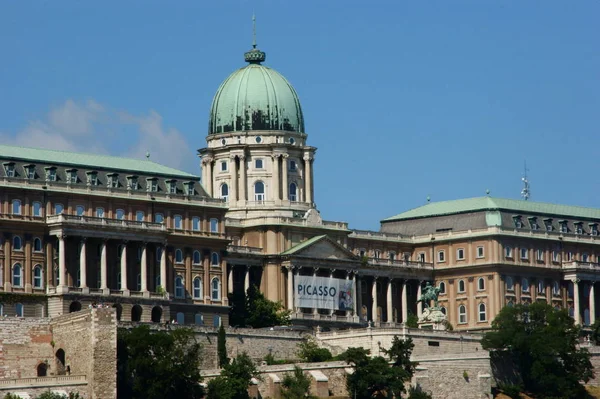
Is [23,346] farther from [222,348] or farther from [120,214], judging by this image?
[120,214]

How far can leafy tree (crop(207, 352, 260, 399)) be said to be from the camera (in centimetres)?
17038

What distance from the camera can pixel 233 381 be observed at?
563 feet

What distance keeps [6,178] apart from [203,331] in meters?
22.8

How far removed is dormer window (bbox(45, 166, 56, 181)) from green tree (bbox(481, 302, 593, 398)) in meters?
42.4

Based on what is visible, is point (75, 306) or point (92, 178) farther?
point (92, 178)

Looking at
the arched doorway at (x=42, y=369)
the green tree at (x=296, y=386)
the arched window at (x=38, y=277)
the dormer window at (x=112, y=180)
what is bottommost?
the green tree at (x=296, y=386)

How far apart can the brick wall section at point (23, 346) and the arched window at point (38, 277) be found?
1095cm

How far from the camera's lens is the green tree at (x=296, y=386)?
576 feet

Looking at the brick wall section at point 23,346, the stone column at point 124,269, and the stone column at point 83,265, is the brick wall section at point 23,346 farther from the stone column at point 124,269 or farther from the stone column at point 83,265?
the stone column at point 124,269

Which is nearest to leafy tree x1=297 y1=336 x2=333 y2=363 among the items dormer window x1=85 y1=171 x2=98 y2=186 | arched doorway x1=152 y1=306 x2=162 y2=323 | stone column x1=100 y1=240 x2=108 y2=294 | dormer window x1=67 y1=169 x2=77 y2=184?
arched doorway x1=152 y1=306 x2=162 y2=323

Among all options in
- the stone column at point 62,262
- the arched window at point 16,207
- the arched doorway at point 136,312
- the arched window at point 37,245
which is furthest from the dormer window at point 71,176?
the arched doorway at point 136,312

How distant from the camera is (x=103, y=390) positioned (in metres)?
167

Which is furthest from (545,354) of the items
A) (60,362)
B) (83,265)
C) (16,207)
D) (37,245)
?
(16,207)

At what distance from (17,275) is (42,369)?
1498 centimetres
